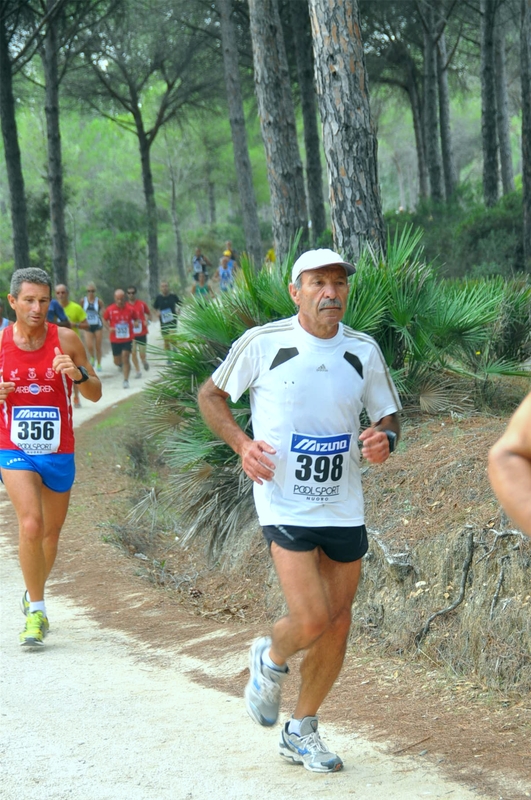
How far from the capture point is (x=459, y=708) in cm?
496

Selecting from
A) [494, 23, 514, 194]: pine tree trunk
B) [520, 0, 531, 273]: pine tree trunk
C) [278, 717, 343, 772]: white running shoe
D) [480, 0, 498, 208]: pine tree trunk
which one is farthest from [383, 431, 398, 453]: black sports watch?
[494, 23, 514, 194]: pine tree trunk

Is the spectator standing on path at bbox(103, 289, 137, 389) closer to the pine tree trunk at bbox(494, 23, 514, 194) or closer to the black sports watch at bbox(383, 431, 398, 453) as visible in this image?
the pine tree trunk at bbox(494, 23, 514, 194)

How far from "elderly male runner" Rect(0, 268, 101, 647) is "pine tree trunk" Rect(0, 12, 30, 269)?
16.2 meters

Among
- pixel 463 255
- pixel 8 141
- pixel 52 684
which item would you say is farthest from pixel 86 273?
pixel 52 684

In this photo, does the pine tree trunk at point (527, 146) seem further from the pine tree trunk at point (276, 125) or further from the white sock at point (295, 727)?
the white sock at point (295, 727)

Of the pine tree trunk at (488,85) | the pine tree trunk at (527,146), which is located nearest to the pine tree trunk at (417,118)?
the pine tree trunk at (488,85)

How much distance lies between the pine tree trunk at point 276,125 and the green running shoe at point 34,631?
28.8 feet

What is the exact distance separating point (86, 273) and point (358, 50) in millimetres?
46619

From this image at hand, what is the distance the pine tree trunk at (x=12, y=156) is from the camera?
863 inches

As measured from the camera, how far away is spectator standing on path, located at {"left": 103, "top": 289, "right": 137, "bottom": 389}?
67.3 feet

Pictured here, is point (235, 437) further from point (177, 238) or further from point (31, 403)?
point (177, 238)

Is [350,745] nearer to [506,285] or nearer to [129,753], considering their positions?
[129,753]

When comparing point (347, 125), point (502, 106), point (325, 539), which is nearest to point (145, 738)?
point (325, 539)

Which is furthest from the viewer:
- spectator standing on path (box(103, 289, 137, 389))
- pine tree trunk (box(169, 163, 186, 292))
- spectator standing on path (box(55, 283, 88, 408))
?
pine tree trunk (box(169, 163, 186, 292))
